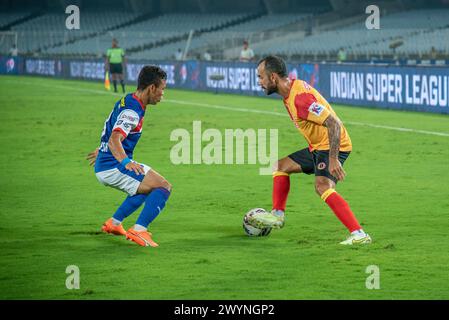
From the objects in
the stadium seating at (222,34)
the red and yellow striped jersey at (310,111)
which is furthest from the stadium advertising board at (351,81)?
the red and yellow striped jersey at (310,111)

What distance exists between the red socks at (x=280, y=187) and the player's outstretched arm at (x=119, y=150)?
161 centimetres

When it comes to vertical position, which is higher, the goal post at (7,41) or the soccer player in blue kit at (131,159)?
the goal post at (7,41)

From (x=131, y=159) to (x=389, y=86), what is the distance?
20400mm

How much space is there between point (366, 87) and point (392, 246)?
2127 cm

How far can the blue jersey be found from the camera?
1026cm

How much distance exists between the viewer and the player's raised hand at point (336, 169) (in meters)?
9.98

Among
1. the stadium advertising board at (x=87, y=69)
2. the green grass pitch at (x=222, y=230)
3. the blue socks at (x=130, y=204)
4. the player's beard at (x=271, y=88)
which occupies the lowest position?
the green grass pitch at (x=222, y=230)

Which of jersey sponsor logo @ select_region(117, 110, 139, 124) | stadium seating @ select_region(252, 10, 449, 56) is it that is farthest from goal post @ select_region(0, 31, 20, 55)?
jersey sponsor logo @ select_region(117, 110, 139, 124)

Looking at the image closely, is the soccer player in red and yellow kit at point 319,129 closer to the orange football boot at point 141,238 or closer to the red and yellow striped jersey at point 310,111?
the red and yellow striped jersey at point 310,111

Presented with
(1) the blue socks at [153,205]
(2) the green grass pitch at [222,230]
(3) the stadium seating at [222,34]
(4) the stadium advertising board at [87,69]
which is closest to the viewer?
(2) the green grass pitch at [222,230]

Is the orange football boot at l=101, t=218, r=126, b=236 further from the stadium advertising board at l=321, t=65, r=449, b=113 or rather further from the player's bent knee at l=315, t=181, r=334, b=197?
the stadium advertising board at l=321, t=65, r=449, b=113

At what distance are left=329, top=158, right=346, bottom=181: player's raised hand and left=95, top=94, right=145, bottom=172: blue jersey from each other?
1.93 m
